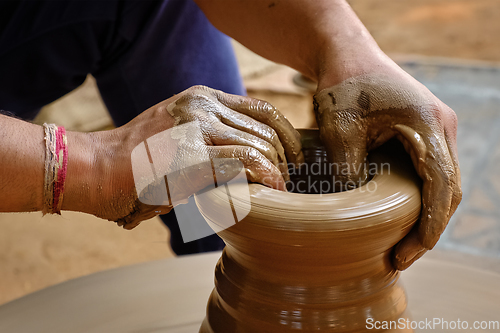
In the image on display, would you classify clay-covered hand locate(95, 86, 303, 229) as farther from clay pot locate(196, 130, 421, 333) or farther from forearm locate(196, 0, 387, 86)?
forearm locate(196, 0, 387, 86)

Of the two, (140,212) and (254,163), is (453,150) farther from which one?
(140,212)

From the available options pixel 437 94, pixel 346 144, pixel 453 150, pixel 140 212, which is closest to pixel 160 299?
pixel 140 212

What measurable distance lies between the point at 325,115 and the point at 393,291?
1.02 feet

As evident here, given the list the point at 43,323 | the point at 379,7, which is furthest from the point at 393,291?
the point at 379,7

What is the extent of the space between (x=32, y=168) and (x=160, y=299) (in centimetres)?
37

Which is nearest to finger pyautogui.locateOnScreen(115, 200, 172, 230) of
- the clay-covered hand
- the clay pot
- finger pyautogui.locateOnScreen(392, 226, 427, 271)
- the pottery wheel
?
the clay-covered hand

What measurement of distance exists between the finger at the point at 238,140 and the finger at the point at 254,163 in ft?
0.07

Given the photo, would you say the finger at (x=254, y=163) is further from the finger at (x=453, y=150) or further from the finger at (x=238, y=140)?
the finger at (x=453, y=150)

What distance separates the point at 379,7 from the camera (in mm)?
6113

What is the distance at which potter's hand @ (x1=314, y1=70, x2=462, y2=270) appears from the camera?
75 cm

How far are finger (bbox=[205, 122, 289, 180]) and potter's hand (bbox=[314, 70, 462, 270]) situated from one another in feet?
0.44

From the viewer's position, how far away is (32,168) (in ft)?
2.54

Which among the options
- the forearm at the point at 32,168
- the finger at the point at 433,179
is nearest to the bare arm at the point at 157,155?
the forearm at the point at 32,168

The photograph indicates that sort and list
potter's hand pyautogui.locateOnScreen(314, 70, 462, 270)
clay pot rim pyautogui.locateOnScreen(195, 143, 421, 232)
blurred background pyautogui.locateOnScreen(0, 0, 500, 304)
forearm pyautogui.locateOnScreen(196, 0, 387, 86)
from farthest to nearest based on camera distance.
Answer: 1. blurred background pyautogui.locateOnScreen(0, 0, 500, 304)
2. forearm pyautogui.locateOnScreen(196, 0, 387, 86)
3. potter's hand pyautogui.locateOnScreen(314, 70, 462, 270)
4. clay pot rim pyautogui.locateOnScreen(195, 143, 421, 232)
